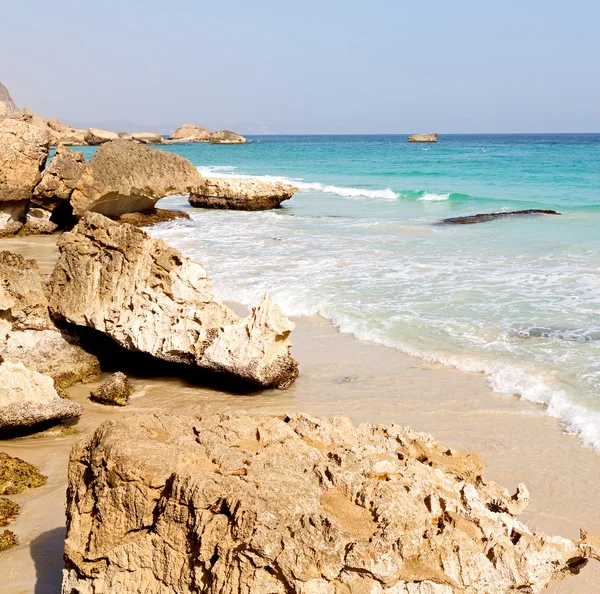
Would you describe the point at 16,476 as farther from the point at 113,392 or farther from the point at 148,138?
the point at 148,138

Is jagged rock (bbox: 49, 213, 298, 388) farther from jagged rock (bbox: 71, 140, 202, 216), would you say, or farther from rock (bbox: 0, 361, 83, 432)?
jagged rock (bbox: 71, 140, 202, 216)

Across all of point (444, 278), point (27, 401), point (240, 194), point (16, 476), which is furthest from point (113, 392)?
point (240, 194)

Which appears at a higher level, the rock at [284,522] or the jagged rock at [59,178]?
the jagged rock at [59,178]

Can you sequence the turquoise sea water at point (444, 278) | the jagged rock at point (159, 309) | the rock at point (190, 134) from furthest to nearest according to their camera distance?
the rock at point (190, 134), the turquoise sea water at point (444, 278), the jagged rock at point (159, 309)

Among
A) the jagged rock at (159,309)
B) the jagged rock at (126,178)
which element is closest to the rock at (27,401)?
the jagged rock at (159,309)

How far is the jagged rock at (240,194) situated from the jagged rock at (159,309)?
15.3 metres

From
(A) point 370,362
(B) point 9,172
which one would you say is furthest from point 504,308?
(B) point 9,172

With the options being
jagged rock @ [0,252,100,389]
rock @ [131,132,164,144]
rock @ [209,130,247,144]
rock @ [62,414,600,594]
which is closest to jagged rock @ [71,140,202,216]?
jagged rock @ [0,252,100,389]

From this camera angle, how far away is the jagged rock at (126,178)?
15.0m

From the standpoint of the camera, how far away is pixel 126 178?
15.7 metres

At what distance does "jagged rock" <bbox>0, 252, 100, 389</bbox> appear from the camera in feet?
21.6

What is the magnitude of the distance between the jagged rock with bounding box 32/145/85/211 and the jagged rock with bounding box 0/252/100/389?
8.95 meters

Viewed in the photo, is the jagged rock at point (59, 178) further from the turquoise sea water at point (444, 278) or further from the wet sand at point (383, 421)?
the wet sand at point (383, 421)

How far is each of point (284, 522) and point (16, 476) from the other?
104 inches
